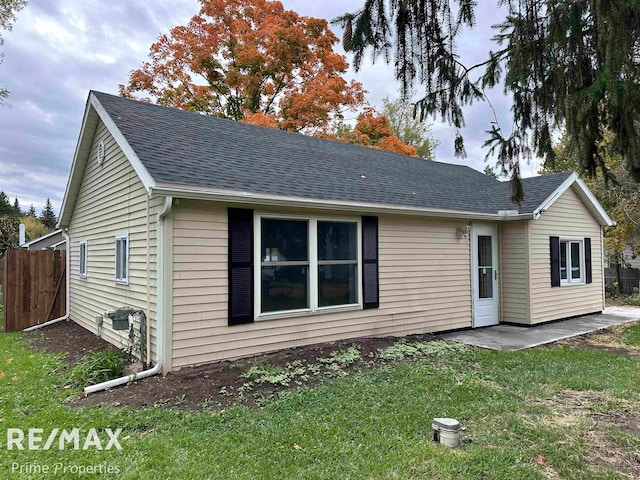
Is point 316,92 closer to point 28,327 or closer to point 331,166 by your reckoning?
point 331,166

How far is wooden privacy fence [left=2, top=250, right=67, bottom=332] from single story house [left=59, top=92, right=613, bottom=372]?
66 centimetres

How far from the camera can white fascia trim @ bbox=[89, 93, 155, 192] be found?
15.8 ft

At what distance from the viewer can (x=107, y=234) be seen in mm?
7133

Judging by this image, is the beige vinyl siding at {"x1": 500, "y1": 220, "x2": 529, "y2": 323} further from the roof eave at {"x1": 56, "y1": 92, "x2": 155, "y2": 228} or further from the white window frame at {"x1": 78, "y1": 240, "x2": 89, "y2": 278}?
the white window frame at {"x1": 78, "y1": 240, "x2": 89, "y2": 278}

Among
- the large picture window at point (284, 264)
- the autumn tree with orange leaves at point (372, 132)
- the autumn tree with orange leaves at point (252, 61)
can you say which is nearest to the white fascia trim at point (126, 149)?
the large picture window at point (284, 264)

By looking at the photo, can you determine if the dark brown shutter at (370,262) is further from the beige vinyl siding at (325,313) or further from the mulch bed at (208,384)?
the mulch bed at (208,384)

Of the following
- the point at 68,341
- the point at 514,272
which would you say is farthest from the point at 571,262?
the point at 68,341

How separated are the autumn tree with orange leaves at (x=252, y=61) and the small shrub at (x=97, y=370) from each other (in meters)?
13.2

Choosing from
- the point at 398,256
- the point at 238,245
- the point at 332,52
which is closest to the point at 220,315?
the point at 238,245

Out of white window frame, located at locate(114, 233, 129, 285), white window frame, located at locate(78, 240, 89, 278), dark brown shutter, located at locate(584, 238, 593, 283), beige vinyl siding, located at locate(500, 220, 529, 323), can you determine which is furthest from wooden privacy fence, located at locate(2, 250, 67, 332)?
dark brown shutter, located at locate(584, 238, 593, 283)

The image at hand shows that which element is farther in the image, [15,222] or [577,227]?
[15,222]

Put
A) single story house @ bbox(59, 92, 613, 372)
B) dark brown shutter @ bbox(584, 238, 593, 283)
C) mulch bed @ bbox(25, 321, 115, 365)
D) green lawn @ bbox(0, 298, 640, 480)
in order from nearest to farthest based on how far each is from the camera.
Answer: green lawn @ bbox(0, 298, 640, 480) < single story house @ bbox(59, 92, 613, 372) < mulch bed @ bbox(25, 321, 115, 365) < dark brown shutter @ bbox(584, 238, 593, 283)

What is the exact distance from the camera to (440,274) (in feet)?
26.0

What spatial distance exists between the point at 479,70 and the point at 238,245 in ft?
11.8
